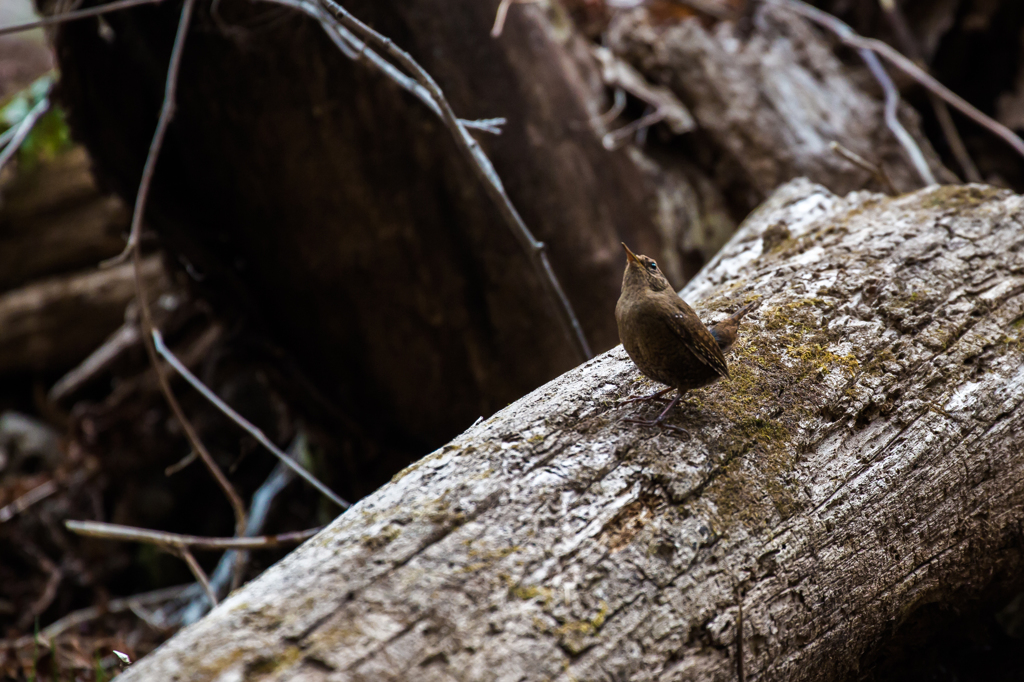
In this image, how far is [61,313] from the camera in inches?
233

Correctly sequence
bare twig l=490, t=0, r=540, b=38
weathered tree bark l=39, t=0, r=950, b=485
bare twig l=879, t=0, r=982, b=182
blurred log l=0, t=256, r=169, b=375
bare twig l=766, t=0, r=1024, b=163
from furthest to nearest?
blurred log l=0, t=256, r=169, b=375 → bare twig l=879, t=0, r=982, b=182 → bare twig l=766, t=0, r=1024, b=163 → weathered tree bark l=39, t=0, r=950, b=485 → bare twig l=490, t=0, r=540, b=38

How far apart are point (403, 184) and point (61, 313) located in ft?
13.7

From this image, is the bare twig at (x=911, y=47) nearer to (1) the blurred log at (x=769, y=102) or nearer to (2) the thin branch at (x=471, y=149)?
(1) the blurred log at (x=769, y=102)

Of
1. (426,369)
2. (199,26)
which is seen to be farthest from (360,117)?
(426,369)

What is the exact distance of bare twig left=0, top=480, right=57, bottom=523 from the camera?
14.7ft

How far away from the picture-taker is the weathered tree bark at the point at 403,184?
10.9 ft

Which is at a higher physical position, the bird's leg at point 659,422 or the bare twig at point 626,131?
the bare twig at point 626,131

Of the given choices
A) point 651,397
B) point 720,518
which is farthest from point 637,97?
point 720,518

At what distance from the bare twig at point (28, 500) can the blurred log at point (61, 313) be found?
5.29 feet

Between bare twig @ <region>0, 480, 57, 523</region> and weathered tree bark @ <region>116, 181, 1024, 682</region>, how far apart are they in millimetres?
4069

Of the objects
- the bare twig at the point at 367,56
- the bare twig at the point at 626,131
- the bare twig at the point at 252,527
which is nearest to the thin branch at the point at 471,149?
the bare twig at the point at 367,56

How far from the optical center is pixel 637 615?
4.69 ft

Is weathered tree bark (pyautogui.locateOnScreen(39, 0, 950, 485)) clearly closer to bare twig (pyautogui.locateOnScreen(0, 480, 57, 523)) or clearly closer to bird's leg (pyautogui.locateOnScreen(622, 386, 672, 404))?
bird's leg (pyautogui.locateOnScreen(622, 386, 672, 404))

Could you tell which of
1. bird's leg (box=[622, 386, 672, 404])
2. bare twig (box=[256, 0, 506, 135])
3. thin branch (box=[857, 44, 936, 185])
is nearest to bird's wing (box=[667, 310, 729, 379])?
bird's leg (box=[622, 386, 672, 404])
